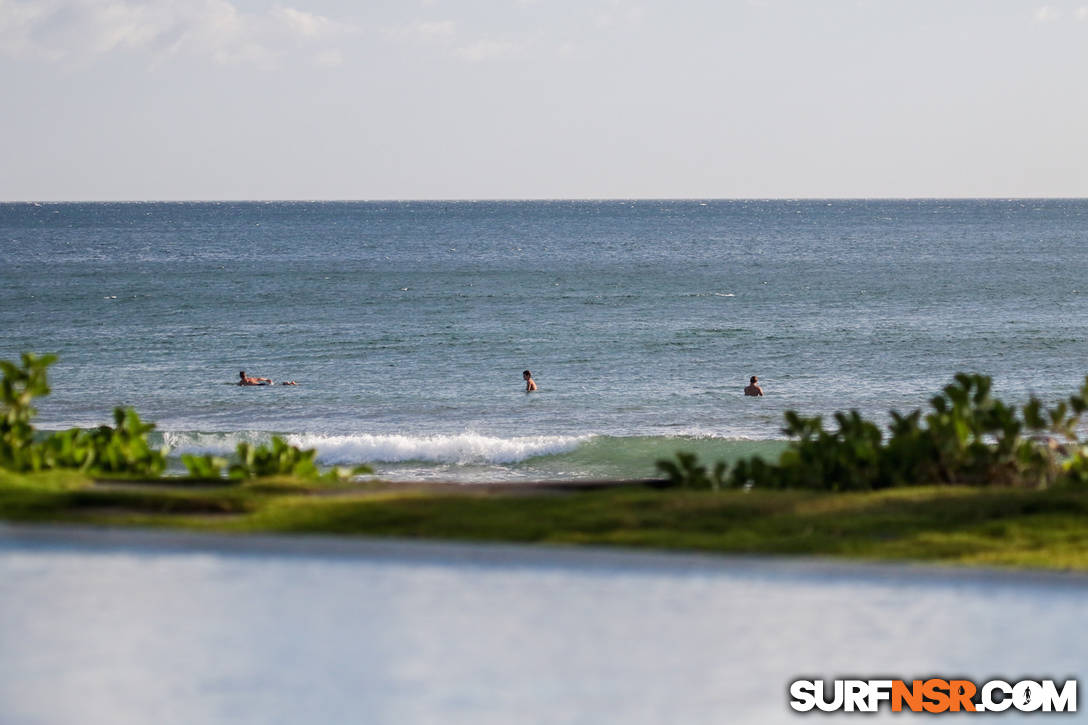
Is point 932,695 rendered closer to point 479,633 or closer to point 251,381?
point 479,633

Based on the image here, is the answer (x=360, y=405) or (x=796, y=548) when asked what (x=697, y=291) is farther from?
(x=796, y=548)

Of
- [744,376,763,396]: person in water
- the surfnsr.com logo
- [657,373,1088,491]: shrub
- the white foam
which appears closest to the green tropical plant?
[657,373,1088,491]: shrub

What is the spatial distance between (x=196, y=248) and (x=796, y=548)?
8477 centimetres

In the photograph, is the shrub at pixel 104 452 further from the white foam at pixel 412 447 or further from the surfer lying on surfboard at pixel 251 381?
the surfer lying on surfboard at pixel 251 381

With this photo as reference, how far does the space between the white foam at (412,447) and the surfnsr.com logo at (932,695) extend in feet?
51.6

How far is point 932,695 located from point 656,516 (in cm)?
206

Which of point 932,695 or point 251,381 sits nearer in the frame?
point 932,695

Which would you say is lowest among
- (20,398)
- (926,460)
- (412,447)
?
(412,447)

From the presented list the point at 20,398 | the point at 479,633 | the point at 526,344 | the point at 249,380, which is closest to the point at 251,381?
the point at 249,380

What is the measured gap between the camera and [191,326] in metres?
39.4

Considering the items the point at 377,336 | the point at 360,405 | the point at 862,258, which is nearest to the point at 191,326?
the point at 377,336

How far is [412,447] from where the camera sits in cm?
1970

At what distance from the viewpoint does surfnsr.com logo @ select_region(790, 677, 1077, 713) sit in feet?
11.2

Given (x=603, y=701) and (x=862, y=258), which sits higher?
(x=862, y=258)
